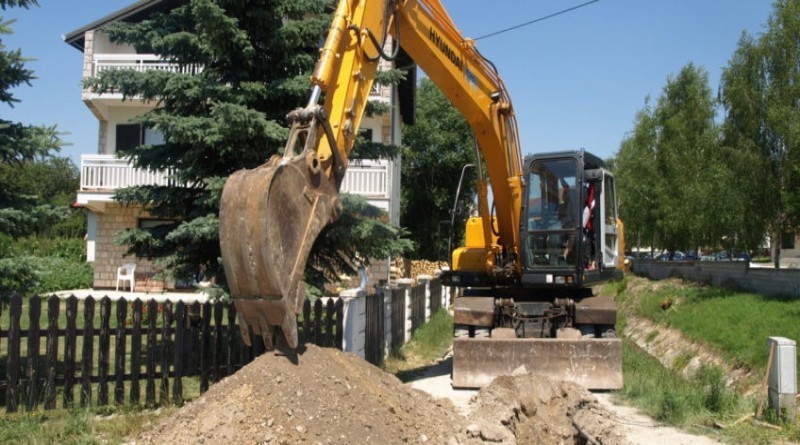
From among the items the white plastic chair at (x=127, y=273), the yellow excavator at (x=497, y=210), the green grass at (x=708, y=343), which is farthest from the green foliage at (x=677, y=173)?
the white plastic chair at (x=127, y=273)

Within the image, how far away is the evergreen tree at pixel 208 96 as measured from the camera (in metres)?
9.53

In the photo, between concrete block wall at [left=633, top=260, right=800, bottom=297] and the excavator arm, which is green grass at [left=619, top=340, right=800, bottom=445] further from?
concrete block wall at [left=633, top=260, right=800, bottom=297]

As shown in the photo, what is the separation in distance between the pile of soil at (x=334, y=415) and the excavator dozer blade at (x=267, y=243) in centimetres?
37

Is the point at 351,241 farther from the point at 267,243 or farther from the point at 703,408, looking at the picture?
the point at 703,408

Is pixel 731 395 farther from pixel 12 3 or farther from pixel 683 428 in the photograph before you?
pixel 12 3

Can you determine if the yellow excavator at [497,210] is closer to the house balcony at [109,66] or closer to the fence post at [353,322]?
the fence post at [353,322]

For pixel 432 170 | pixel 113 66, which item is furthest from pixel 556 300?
pixel 432 170

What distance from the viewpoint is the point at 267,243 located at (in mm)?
5641

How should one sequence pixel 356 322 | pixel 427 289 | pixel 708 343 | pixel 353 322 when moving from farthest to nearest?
pixel 427 289
pixel 708 343
pixel 356 322
pixel 353 322

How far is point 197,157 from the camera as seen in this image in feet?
33.3

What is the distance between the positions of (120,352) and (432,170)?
27776 mm

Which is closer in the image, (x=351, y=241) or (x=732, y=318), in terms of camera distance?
(x=351, y=241)

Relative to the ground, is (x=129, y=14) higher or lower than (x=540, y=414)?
higher

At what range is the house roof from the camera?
2239cm
